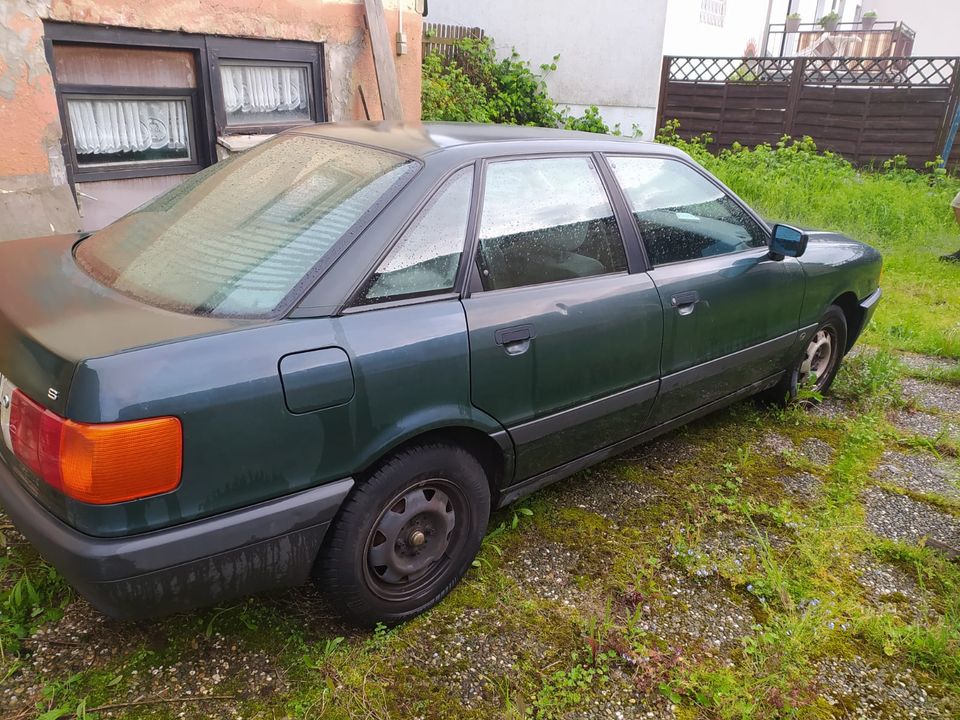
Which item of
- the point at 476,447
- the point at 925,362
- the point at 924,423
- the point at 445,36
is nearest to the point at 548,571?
the point at 476,447

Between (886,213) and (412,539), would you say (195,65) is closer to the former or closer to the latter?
(412,539)

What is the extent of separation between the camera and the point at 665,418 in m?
3.30

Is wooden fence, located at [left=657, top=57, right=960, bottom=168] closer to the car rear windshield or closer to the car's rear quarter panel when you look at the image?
the car rear windshield

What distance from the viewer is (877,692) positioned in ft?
7.77

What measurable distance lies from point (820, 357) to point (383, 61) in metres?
4.23

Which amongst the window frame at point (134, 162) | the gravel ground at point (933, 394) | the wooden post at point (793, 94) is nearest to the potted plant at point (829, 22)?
the wooden post at point (793, 94)

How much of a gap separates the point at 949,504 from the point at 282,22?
5455 millimetres

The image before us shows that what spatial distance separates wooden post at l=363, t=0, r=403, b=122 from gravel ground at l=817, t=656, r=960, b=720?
198 inches

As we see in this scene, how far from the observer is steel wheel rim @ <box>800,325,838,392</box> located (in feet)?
13.7

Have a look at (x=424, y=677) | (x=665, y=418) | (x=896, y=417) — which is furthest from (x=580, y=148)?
(x=896, y=417)

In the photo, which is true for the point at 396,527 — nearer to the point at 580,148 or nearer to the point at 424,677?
the point at 424,677

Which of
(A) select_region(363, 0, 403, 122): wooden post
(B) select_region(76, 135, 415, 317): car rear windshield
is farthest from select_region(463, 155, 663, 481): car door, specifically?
(A) select_region(363, 0, 403, 122): wooden post

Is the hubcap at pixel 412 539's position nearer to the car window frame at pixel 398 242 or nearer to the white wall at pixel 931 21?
the car window frame at pixel 398 242

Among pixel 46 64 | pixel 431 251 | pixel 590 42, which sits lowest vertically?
pixel 431 251
